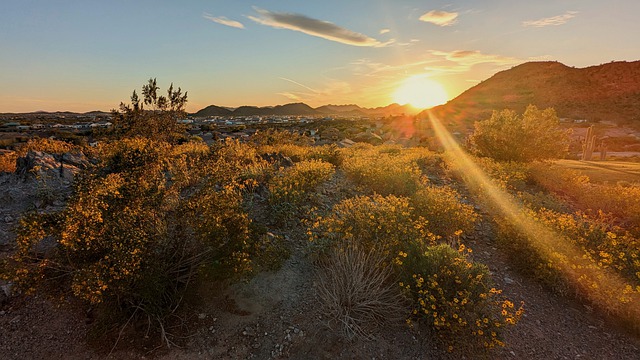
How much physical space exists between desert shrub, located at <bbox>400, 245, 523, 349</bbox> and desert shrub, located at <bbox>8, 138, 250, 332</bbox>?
2.56m

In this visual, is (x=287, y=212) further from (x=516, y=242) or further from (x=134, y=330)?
(x=516, y=242)

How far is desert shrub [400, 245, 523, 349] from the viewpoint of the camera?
158 inches

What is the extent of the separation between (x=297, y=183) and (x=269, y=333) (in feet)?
13.1

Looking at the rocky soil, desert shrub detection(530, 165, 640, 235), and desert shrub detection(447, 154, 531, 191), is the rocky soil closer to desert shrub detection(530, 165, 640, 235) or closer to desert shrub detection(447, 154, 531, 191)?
desert shrub detection(530, 165, 640, 235)

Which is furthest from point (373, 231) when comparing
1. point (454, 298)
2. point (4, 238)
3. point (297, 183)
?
point (4, 238)

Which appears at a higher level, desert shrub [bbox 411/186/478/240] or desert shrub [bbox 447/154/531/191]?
desert shrub [bbox 447/154/531/191]

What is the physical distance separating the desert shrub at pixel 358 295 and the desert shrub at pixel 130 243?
4.54 ft

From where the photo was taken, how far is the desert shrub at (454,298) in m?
4.02

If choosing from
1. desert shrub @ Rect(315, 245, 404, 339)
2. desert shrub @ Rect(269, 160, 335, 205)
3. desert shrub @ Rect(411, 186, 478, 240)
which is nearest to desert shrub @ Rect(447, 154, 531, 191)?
desert shrub @ Rect(411, 186, 478, 240)

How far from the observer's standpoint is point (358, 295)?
Answer: 4539mm

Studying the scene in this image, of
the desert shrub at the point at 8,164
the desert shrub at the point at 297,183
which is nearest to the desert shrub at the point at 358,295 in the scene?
the desert shrub at the point at 297,183

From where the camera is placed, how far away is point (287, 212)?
6.84 m

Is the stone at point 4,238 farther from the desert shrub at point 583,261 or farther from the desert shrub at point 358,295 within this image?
the desert shrub at point 583,261

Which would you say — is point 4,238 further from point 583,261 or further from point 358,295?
point 583,261
